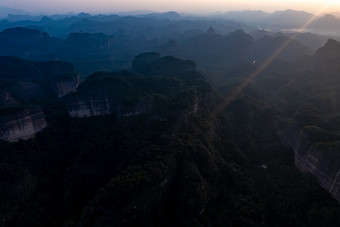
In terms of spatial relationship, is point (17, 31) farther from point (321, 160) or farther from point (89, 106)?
point (321, 160)

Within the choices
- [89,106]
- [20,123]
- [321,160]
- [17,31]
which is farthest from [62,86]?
[17,31]

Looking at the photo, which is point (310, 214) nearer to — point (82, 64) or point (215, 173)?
point (215, 173)

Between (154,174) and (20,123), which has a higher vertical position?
(20,123)

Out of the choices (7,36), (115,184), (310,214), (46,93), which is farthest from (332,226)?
(7,36)

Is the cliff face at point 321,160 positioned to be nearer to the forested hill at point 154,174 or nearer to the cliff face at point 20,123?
the forested hill at point 154,174

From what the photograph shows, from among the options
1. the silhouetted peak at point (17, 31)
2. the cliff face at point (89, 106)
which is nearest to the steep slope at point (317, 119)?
the cliff face at point (89, 106)

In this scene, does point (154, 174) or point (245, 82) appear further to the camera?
point (245, 82)

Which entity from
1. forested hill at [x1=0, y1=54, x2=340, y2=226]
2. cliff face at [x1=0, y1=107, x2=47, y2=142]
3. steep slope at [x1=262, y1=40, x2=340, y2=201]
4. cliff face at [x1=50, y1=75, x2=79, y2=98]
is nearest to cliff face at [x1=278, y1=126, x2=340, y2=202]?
steep slope at [x1=262, y1=40, x2=340, y2=201]
